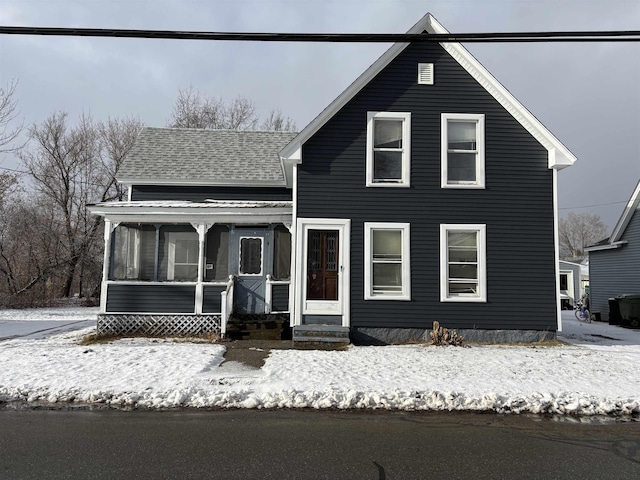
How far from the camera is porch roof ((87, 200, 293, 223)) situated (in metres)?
12.5

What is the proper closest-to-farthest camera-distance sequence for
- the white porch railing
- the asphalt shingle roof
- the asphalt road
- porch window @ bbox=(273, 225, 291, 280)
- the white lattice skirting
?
the asphalt road < the white porch railing < the white lattice skirting < porch window @ bbox=(273, 225, 291, 280) < the asphalt shingle roof

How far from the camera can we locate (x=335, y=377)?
7324mm

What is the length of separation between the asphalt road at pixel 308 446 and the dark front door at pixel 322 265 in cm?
Answer: 563

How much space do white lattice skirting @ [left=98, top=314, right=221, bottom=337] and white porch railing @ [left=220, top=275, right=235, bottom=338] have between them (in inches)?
25.8

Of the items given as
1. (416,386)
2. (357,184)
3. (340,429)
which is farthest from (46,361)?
(357,184)

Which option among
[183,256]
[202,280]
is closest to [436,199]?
[202,280]

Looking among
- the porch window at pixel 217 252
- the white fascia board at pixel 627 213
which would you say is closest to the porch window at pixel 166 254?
the porch window at pixel 217 252

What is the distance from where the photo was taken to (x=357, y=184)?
1152 cm

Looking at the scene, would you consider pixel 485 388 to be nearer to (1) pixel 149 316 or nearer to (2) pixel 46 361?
(2) pixel 46 361

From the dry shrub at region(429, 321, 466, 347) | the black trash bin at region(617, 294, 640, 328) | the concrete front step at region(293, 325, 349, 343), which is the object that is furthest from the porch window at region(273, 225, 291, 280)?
the black trash bin at region(617, 294, 640, 328)

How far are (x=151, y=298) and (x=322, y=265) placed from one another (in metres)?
5.08

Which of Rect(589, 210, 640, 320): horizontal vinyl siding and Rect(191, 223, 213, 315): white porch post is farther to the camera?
Rect(589, 210, 640, 320): horizontal vinyl siding

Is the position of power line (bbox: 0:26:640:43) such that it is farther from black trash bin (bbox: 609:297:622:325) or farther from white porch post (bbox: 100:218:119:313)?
black trash bin (bbox: 609:297:622:325)

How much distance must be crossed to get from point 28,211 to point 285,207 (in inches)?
865
